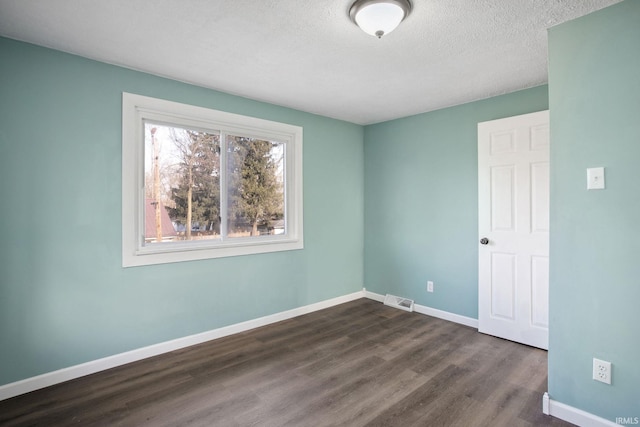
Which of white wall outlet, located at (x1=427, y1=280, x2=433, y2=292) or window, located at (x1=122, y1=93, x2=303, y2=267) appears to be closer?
window, located at (x1=122, y1=93, x2=303, y2=267)

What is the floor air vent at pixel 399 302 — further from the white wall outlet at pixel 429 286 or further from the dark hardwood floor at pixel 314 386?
the dark hardwood floor at pixel 314 386

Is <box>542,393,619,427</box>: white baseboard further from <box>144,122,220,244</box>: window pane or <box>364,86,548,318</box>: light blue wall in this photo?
<box>144,122,220,244</box>: window pane

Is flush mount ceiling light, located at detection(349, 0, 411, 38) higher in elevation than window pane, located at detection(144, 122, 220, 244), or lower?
higher

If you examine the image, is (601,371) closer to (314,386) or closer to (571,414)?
(571,414)

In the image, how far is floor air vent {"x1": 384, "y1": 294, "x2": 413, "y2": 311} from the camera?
395 centimetres

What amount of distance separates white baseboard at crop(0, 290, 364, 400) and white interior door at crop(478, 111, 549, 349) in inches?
83.1

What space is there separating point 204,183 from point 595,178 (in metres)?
3.06

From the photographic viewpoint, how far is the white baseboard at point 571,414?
1.79 meters

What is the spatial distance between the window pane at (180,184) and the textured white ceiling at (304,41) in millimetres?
547

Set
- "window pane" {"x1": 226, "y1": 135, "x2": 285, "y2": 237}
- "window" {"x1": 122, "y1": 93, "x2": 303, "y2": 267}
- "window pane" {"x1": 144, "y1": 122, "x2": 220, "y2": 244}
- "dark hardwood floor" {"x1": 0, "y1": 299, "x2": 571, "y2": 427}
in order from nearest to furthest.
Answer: "dark hardwood floor" {"x1": 0, "y1": 299, "x2": 571, "y2": 427} < "window" {"x1": 122, "y1": 93, "x2": 303, "y2": 267} < "window pane" {"x1": 144, "y1": 122, "x2": 220, "y2": 244} < "window pane" {"x1": 226, "y1": 135, "x2": 285, "y2": 237}

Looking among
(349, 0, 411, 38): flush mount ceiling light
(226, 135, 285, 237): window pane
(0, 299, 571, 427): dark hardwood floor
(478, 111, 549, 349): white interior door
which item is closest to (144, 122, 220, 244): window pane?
(226, 135, 285, 237): window pane

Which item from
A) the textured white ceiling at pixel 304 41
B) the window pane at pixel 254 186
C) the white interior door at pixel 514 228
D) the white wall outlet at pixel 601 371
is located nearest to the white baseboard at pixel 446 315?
the white interior door at pixel 514 228

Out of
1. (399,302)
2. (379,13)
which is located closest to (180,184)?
(379,13)

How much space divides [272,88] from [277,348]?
251 centimetres
